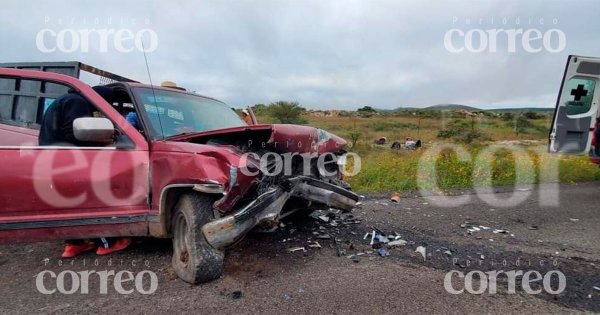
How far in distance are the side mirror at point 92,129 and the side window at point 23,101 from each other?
1.05m

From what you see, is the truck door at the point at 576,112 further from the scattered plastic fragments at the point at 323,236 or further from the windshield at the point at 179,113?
the windshield at the point at 179,113

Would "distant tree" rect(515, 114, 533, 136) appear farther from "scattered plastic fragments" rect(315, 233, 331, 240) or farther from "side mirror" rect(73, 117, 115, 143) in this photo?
"side mirror" rect(73, 117, 115, 143)

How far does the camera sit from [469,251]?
4.03m

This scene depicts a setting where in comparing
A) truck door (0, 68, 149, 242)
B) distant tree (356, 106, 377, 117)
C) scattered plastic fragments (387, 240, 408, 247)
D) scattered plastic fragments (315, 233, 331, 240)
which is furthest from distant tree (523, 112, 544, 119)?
truck door (0, 68, 149, 242)

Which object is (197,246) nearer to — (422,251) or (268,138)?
(268,138)

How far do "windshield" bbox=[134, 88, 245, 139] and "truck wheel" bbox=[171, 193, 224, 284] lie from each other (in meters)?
0.66

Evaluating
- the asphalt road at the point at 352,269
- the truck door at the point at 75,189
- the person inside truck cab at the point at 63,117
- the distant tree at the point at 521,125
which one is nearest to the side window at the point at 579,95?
the asphalt road at the point at 352,269

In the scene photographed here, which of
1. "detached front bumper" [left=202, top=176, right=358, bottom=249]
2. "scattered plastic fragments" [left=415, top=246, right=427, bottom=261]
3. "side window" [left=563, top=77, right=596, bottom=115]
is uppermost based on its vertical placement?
"side window" [left=563, top=77, right=596, bottom=115]

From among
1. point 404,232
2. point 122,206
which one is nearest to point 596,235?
point 404,232

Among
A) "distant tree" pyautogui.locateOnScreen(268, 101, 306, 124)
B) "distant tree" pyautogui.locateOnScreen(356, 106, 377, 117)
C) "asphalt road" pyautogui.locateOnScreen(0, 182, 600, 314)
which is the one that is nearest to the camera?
"asphalt road" pyautogui.locateOnScreen(0, 182, 600, 314)

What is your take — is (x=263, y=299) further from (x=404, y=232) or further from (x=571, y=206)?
(x=571, y=206)

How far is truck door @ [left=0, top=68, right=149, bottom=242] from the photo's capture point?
3174 millimetres

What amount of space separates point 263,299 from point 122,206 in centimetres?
142

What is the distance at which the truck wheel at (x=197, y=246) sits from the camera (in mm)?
3066
